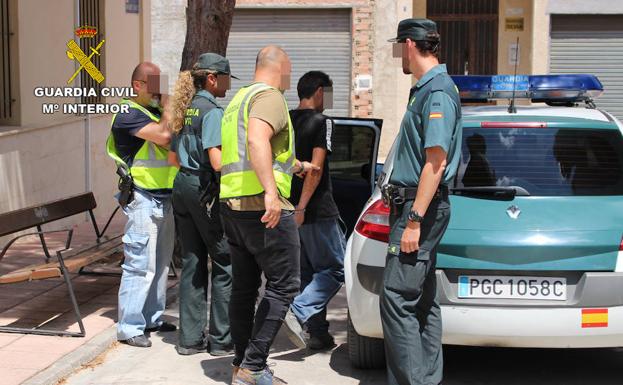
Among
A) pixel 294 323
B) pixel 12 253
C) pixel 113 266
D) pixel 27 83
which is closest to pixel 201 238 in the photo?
pixel 294 323

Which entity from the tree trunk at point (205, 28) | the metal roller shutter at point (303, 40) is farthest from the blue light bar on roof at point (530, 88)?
the metal roller shutter at point (303, 40)

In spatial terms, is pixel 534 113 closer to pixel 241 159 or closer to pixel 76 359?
pixel 241 159

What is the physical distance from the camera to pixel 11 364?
6145 mm

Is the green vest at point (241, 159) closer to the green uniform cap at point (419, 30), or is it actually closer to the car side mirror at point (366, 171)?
the green uniform cap at point (419, 30)

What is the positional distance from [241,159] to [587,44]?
51.4 ft

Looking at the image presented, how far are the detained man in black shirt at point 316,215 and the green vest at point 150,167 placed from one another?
0.90 meters

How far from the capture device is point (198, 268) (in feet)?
21.6

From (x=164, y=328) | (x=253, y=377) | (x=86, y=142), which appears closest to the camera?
(x=253, y=377)

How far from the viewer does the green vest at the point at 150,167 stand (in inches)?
268

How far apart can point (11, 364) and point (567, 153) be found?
11.5 feet

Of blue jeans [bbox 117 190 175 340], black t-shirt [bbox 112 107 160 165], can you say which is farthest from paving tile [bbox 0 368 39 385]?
black t-shirt [bbox 112 107 160 165]

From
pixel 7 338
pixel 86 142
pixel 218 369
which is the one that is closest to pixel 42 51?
pixel 86 142

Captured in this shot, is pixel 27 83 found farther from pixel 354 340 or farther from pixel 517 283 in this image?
pixel 517 283

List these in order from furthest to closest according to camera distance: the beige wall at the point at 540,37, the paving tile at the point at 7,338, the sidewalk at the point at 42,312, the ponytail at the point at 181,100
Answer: the beige wall at the point at 540,37
the paving tile at the point at 7,338
the ponytail at the point at 181,100
the sidewalk at the point at 42,312
